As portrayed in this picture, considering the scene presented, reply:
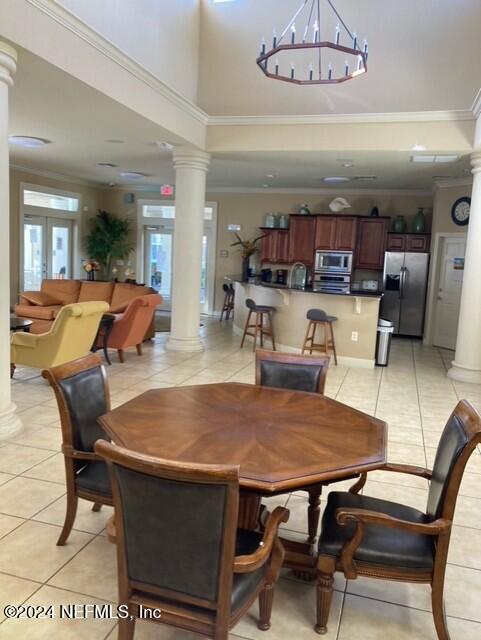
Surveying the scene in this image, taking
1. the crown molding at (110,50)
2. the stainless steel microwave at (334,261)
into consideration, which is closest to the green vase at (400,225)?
the stainless steel microwave at (334,261)

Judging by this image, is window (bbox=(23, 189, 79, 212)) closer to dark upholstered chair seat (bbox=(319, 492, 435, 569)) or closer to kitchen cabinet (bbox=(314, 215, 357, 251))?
kitchen cabinet (bbox=(314, 215, 357, 251))

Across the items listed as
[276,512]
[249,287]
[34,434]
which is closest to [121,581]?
[276,512]

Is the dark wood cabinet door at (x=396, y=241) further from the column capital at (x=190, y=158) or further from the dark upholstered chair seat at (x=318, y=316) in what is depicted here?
the column capital at (x=190, y=158)

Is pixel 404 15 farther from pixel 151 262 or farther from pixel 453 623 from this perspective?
pixel 151 262

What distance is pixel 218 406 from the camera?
241 cm

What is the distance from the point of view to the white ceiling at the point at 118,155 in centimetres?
445

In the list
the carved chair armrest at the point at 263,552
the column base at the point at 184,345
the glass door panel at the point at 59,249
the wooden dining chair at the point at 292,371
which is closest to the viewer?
the carved chair armrest at the point at 263,552

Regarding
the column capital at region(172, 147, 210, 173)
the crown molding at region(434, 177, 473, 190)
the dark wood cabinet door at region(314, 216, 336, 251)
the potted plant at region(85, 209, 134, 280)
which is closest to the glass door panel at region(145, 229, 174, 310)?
the potted plant at region(85, 209, 134, 280)

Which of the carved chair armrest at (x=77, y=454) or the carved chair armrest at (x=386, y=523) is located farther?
the carved chair armrest at (x=77, y=454)

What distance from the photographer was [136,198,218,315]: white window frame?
10.8 metres

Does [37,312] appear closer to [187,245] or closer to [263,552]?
[187,245]

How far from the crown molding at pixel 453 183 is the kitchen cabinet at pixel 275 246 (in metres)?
2.88

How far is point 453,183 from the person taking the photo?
820 centimetres

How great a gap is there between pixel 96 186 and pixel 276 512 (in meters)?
10.8
